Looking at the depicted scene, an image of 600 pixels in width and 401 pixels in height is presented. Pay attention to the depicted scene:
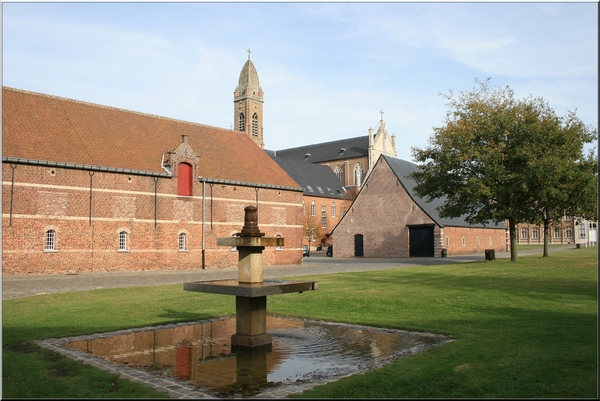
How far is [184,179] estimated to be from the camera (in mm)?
33031

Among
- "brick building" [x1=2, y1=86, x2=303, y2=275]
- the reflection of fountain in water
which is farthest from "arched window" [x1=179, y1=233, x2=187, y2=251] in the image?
the reflection of fountain in water

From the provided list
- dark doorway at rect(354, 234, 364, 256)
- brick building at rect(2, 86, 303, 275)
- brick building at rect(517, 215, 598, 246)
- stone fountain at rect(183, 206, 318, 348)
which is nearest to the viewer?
stone fountain at rect(183, 206, 318, 348)

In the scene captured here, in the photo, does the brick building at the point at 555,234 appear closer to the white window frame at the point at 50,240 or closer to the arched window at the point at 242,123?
the arched window at the point at 242,123

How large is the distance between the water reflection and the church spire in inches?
2846

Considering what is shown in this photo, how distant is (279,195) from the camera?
38719 millimetres

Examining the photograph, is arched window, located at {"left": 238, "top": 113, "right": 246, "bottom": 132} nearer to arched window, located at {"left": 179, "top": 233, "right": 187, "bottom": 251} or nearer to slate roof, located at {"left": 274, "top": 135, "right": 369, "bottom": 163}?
slate roof, located at {"left": 274, "top": 135, "right": 369, "bottom": 163}

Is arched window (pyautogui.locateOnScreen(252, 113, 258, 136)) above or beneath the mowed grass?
above

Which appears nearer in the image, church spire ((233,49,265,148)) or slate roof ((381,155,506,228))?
slate roof ((381,155,506,228))

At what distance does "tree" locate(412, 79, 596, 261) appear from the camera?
2730 centimetres

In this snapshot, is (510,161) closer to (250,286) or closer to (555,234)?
(250,286)

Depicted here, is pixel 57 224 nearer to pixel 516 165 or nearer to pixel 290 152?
pixel 516 165

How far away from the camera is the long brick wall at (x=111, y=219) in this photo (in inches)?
1024

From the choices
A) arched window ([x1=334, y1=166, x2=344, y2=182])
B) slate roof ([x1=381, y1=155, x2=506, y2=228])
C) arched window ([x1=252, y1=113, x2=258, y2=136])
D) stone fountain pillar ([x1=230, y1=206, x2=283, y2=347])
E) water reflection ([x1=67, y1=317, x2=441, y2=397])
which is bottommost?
water reflection ([x1=67, y1=317, x2=441, y2=397])

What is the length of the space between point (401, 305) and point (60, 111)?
2560 centimetres
